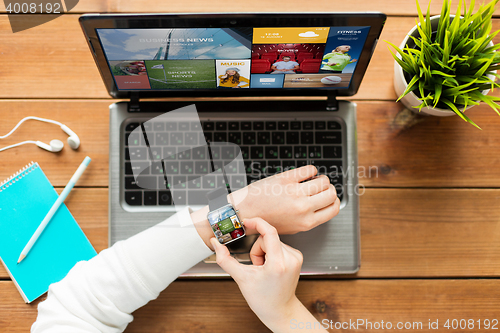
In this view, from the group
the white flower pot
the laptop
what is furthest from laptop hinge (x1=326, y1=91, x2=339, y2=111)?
the white flower pot

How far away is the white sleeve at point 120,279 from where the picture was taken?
23.9 inches

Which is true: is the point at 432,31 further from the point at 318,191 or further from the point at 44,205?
the point at 44,205

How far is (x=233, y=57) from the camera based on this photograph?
573 millimetres

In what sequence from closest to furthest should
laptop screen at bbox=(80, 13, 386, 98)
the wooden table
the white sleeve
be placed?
laptop screen at bbox=(80, 13, 386, 98)
the white sleeve
the wooden table

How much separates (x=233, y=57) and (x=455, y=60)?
39 centimetres

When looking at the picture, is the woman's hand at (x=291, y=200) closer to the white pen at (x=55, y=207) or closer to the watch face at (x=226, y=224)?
the watch face at (x=226, y=224)

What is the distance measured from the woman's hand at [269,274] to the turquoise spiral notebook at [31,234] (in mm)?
330

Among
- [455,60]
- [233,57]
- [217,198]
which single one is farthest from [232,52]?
[455,60]

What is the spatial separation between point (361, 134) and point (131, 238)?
0.55 m

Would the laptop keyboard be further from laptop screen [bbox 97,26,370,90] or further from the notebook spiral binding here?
the notebook spiral binding

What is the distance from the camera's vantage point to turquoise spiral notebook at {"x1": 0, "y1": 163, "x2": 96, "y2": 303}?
0.68 m

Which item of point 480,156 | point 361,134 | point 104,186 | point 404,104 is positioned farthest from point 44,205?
point 480,156

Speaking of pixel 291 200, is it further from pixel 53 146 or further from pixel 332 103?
pixel 53 146

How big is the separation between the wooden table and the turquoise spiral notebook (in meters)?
0.03
